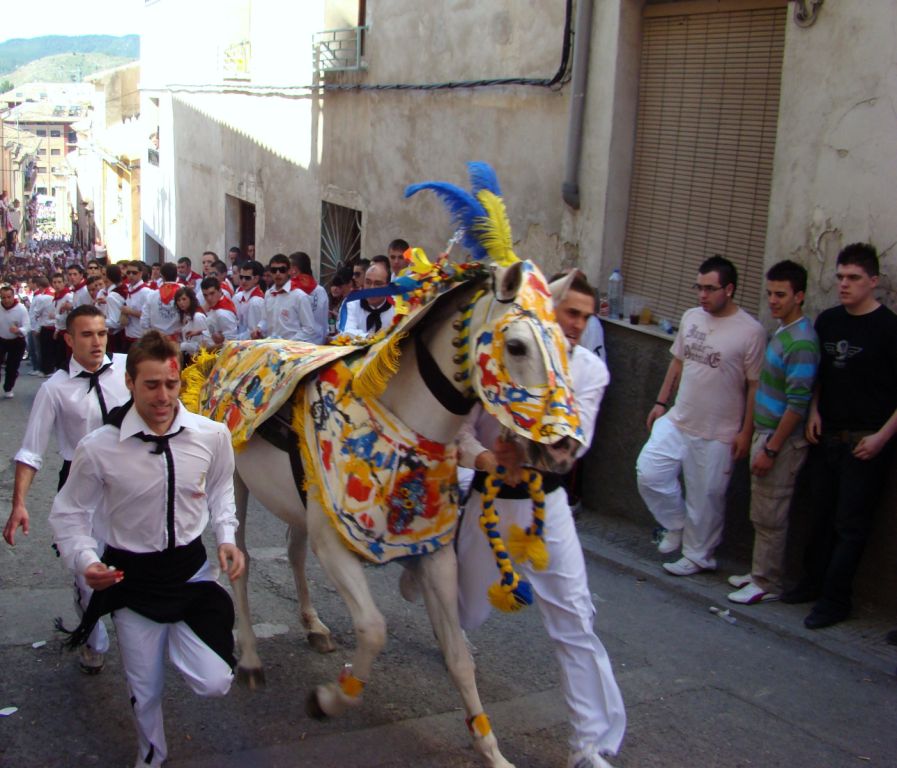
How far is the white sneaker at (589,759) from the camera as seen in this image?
13.8 feet

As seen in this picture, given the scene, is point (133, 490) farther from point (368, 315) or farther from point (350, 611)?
point (368, 315)

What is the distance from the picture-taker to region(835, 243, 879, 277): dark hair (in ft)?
19.4

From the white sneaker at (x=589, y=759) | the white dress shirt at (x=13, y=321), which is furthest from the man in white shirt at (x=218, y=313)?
the white sneaker at (x=589, y=759)

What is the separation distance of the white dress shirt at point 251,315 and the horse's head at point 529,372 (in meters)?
7.56

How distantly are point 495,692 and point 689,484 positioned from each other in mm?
2478

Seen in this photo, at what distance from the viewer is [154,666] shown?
13.5 ft

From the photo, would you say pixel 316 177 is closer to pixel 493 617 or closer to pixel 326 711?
pixel 493 617

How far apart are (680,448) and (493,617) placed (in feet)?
5.97

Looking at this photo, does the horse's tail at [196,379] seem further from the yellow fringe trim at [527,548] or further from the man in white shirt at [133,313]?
the man in white shirt at [133,313]

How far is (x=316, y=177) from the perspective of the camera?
1520cm

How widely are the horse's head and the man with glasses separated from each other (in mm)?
3264

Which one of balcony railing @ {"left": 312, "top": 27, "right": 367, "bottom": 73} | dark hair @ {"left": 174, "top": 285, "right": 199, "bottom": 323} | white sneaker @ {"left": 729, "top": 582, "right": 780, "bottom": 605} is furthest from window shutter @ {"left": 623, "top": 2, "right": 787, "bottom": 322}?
balcony railing @ {"left": 312, "top": 27, "right": 367, "bottom": 73}

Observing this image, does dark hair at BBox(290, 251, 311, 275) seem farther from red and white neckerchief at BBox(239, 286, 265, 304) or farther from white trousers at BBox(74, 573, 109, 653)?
white trousers at BBox(74, 573, 109, 653)

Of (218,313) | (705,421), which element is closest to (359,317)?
(705,421)
